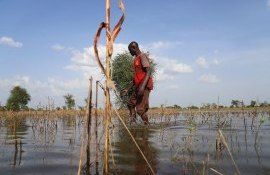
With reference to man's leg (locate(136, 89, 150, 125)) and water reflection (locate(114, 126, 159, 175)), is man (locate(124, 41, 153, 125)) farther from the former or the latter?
water reflection (locate(114, 126, 159, 175))

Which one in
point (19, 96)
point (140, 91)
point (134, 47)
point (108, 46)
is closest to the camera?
point (108, 46)

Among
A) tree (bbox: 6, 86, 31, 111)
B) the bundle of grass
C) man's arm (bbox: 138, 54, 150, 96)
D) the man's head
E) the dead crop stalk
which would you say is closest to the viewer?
the dead crop stalk

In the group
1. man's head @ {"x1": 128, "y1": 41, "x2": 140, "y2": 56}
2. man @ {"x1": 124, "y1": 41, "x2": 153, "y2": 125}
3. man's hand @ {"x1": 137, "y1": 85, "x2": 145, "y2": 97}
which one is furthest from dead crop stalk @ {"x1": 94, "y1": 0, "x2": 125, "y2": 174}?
man's head @ {"x1": 128, "y1": 41, "x2": 140, "y2": 56}

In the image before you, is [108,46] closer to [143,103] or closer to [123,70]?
[143,103]

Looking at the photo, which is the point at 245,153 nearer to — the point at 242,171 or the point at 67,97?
the point at 242,171

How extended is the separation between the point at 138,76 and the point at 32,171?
5.20 meters

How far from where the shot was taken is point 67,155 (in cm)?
594

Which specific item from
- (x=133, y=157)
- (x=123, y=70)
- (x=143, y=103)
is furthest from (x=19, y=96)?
(x=133, y=157)

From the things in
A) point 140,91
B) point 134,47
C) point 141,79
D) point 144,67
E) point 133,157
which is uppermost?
point 134,47

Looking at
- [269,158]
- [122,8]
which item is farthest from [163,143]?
[122,8]

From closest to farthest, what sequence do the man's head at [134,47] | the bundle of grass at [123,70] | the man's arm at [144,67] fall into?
the man's arm at [144,67] < the man's head at [134,47] < the bundle of grass at [123,70]

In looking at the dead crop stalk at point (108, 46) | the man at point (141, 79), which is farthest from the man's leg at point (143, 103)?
the dead crop stalk at point (108, 46)

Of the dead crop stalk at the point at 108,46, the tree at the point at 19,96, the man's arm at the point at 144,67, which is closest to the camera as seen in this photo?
the dead crop stalk at the point at 108,46

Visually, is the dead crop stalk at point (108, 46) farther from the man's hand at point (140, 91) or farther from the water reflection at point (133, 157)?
the man's hand at point (140, 91)
